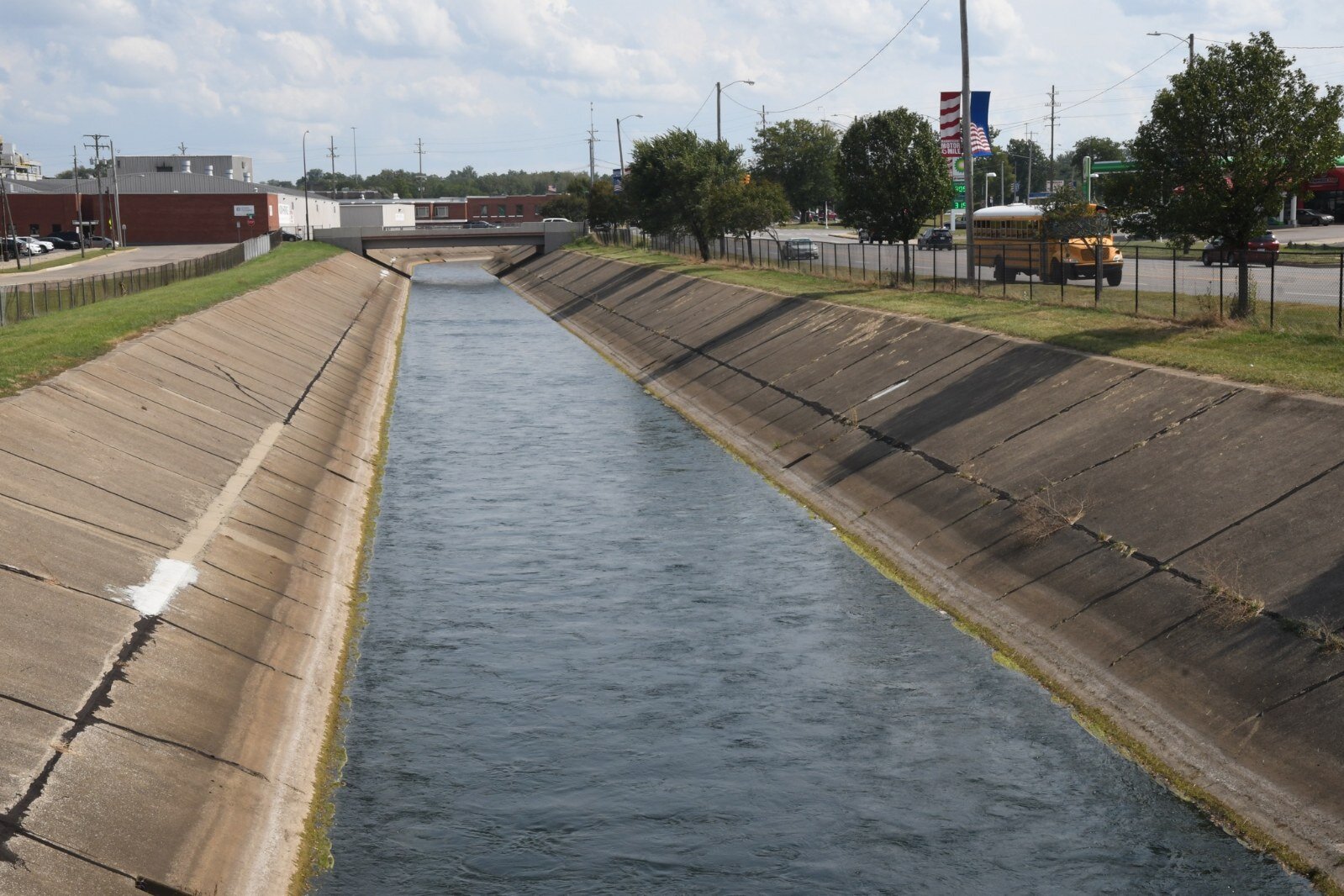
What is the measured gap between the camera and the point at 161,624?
18.4m

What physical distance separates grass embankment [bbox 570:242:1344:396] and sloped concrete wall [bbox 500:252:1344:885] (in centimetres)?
75

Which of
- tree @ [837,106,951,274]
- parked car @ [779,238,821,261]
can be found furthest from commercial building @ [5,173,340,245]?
tree @ [837,106,951,274]

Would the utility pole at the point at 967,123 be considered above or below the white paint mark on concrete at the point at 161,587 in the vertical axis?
above

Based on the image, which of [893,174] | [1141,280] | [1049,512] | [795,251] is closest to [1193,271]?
[1141,280]

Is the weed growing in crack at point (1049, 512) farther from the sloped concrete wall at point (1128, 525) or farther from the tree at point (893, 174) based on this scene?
the tree at point (893, 174)

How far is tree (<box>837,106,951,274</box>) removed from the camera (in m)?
53.9

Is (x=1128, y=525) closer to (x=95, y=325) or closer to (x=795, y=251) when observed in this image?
(x=95, y=325)

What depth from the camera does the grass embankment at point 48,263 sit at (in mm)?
99438

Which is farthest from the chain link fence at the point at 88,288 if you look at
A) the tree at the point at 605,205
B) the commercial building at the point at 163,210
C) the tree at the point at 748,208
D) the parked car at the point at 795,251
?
the commercial building at the point at 163,210

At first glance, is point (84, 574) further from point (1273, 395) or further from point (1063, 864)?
point (1273, 395)

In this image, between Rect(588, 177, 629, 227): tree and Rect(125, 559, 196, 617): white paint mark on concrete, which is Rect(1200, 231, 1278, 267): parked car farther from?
Rect(588, 177, 629, 227): tree

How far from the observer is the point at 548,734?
17.5 meters

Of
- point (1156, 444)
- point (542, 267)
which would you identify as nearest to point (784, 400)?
point (1156, 444)

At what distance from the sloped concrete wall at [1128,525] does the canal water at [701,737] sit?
755 mm
